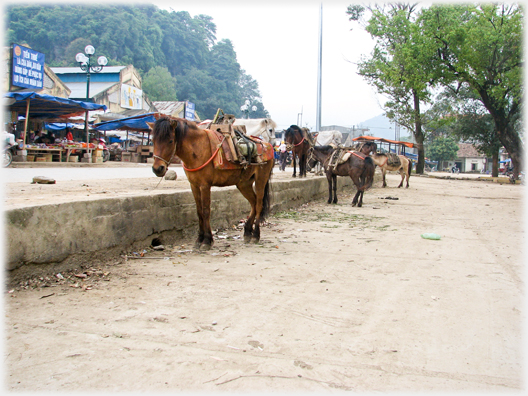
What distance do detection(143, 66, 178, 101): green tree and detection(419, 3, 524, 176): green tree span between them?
44.3 m

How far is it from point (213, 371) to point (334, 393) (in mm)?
701

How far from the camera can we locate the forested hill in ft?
200

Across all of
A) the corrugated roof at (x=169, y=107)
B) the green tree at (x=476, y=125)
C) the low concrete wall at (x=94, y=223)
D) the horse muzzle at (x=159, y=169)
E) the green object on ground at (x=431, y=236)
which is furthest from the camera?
the corrugated roof at (x=169, y=107)

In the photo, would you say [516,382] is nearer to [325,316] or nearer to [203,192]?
[325,316]

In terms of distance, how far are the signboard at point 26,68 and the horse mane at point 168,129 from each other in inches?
811

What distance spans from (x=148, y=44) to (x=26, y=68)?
2116 inches

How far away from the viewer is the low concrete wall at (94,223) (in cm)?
353

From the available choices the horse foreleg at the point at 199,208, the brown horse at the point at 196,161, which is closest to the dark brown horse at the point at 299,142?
the brown horse at the point at 196,161

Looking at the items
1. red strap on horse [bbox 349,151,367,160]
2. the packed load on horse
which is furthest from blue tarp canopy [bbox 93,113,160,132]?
the packed load on horse

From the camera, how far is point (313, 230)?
24.2ft

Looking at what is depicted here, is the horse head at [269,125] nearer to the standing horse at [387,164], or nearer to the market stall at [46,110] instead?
the standing horse at [387,164]

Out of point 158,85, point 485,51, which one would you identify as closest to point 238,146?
point 485,51

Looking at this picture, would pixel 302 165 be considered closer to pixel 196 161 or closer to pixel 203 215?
pixel 203 215

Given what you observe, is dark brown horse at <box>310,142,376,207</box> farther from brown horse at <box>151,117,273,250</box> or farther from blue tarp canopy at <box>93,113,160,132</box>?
blue tarp canopy at <box>93,113,160,132</box>
